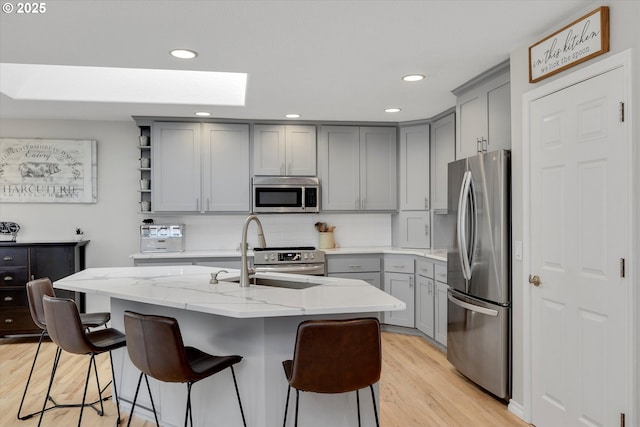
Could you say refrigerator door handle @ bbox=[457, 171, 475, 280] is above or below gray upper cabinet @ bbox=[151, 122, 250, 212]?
below

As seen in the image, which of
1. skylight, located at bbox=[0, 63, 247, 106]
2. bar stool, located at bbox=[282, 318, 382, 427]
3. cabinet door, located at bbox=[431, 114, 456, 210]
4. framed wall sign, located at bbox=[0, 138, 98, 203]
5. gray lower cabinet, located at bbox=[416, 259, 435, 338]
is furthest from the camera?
framed wall sign, located at bbox=[0, 138, 98, 203]

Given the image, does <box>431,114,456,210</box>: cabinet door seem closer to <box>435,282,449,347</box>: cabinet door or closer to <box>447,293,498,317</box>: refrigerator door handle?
<box>435,282,449,347</box>: cabinet door

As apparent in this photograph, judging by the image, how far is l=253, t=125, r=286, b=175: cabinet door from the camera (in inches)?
198

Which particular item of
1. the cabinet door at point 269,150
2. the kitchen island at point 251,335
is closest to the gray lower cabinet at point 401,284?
the cabinet door at point 269,150

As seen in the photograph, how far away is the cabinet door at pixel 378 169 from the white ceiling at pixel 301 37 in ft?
4.32

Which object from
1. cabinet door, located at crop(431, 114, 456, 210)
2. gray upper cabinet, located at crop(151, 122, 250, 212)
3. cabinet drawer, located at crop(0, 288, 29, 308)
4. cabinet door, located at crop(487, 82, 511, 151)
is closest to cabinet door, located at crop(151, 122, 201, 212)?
gray upper cabinet, located at crop(151, 122, 250, 212)

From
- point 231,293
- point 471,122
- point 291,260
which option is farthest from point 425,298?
point 231,293

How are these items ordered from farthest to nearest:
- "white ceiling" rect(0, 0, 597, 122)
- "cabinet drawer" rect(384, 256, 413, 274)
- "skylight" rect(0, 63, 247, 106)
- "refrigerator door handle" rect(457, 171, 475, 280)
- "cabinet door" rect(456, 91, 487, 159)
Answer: "cabinet drawer" rect(384, 256, 413, 274) → "skylight" rect(0, 63, 247, 106) → "cabinet door" rect(456, 91, 487, 159) → "refrigerator door handle" rect(457, 171, 475, 280) → "white ceiling" rect(0, 0, 597, 122)

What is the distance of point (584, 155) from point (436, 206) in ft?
8.39

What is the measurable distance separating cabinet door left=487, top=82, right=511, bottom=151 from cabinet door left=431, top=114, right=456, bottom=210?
3.94ft

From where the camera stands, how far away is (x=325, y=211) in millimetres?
5176

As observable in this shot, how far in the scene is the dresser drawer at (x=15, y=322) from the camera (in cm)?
447

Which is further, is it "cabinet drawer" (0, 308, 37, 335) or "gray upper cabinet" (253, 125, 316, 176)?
"gray upper cabinet" (253, 125, 316, 176)

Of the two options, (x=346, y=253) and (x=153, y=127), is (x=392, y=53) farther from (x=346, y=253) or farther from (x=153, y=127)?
(x=153, y=127)
